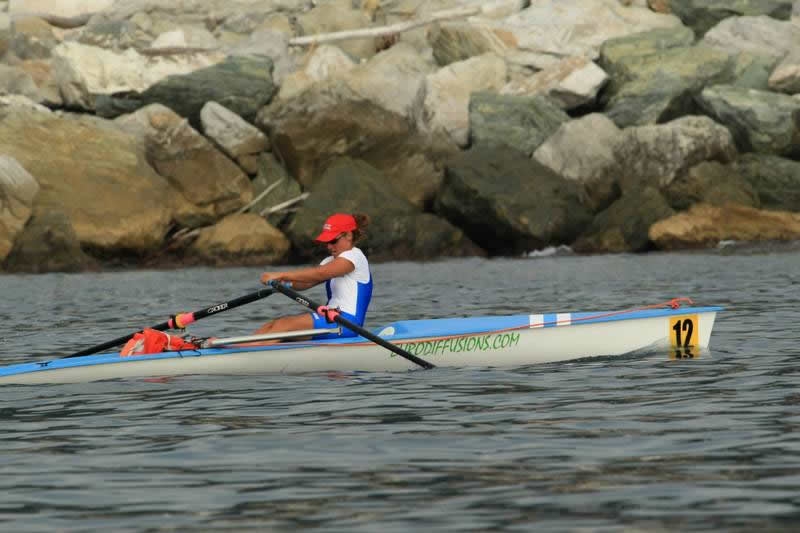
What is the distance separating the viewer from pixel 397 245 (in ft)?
108

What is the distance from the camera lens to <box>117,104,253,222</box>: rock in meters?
33.7

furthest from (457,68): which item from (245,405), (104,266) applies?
(245,405)

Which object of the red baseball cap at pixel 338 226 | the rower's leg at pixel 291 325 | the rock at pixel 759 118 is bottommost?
the rower's leg at pixel 291 325

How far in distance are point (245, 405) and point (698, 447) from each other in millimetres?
3793

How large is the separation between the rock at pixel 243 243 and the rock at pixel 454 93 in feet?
16.8

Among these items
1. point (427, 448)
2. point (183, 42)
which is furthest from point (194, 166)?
point (427, 448)

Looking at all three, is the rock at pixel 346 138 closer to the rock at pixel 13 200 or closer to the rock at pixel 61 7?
the rock at pixel 13 200

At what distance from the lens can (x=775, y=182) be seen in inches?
1330

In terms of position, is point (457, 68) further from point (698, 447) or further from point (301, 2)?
point (698, 447)

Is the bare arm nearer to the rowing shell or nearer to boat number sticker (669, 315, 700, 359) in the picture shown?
the rowing shell

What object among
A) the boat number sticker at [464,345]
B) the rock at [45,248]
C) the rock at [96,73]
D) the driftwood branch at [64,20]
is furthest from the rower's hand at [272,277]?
the driftwood branch at [64,20]

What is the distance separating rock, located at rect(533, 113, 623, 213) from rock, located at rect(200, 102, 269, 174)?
260 inches

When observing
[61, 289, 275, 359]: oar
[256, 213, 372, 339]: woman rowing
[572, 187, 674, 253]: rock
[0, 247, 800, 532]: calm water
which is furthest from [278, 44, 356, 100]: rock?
[256, 213, 372, 339]: woman rowing

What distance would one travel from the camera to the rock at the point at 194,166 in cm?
3369
